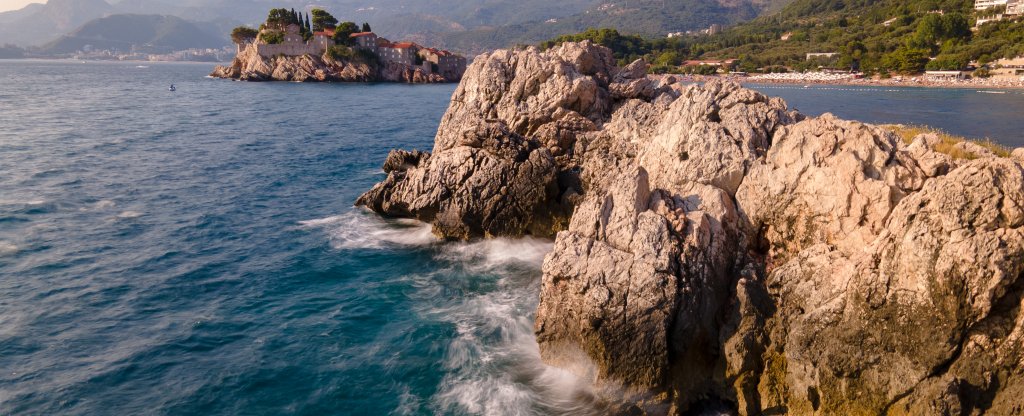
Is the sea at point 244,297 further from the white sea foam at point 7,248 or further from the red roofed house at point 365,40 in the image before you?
the red roofed house at point 365,40

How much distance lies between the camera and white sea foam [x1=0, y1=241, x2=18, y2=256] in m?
24.7

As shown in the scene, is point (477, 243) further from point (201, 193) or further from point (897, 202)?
point (201, 193)

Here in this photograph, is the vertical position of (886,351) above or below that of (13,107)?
below

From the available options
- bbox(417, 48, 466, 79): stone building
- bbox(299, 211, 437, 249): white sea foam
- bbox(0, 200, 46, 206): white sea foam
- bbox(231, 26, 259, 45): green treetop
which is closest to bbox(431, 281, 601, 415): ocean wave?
bbox(299, 211, 437, 249): white sea foam

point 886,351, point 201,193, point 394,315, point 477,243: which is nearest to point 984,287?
point 886,351

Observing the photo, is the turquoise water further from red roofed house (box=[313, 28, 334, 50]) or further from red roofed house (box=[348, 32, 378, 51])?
red roofed house (box=[313, 28, 334, 50])

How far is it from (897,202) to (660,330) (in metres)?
6.76

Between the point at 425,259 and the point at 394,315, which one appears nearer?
the point at 394,315

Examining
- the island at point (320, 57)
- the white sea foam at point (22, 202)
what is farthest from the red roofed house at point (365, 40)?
the white sea foam at point (22, 202)

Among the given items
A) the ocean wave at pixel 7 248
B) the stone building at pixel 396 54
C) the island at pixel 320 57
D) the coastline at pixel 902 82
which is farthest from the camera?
the stone building at pixel 396 54

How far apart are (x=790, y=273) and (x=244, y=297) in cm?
1787

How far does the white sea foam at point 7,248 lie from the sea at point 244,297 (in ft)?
0.35

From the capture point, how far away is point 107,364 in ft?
56.0

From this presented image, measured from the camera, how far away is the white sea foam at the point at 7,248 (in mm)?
24672
